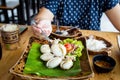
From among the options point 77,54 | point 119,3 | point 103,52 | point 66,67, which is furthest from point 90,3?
point 66,67

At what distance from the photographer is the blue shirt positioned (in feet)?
4.53

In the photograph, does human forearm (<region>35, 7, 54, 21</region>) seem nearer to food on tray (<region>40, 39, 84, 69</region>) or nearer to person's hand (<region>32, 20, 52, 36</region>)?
person's hand (<region>32, 20, 52, 36</region>)

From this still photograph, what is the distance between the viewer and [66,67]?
2.40 ft

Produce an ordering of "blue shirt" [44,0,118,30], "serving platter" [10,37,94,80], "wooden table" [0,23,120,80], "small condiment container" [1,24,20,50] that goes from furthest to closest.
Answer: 1. "blue shirt" [44,0,118,30]
2. "small condiment container" [1,24,20,50]
3. "wooden table" [0,23,120,80]
4. "serving platter" [10,37,94,80]

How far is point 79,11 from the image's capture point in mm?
1438

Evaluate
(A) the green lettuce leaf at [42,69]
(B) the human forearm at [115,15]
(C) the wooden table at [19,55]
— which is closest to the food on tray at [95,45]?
(C) the wooden table at [19,55]

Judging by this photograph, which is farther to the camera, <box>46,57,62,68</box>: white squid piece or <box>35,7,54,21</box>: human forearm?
<box>35,7,54,21</box>: human forearm

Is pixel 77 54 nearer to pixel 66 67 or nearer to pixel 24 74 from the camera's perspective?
pixel 66 67

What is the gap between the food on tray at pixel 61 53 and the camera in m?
0.74

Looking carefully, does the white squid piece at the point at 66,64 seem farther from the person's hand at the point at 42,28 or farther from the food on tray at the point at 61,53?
the person's hand at the point at 42,28

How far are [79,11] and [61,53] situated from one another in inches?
28.2

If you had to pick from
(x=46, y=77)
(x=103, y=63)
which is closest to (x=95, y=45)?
(x=103, y=63)

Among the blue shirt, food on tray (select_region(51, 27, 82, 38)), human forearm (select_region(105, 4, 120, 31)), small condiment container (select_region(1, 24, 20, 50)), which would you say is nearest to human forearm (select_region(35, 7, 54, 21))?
the blue shirt

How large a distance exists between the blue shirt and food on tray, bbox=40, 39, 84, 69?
0.55 m
